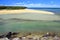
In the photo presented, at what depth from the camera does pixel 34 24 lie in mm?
1426

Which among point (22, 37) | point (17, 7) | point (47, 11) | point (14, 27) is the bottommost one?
point (22, 37)

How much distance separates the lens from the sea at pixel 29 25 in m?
1.41

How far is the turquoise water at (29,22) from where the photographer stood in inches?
55.7

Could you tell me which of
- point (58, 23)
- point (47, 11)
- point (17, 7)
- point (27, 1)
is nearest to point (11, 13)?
point (17, 7)

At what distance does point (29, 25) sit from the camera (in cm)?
142

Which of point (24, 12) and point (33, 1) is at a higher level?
point (33, 1)

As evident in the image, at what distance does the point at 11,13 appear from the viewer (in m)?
1.46

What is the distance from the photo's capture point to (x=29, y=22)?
1.43 metres

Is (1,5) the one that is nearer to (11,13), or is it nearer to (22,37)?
(11,13)

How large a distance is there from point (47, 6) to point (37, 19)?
20 centimetres

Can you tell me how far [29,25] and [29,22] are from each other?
0.04m

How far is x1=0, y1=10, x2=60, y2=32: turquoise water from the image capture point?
1416 millimetres

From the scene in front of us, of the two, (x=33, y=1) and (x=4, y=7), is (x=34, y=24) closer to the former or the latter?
Result: (x=33, y=1)

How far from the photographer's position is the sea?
55.7 inches
